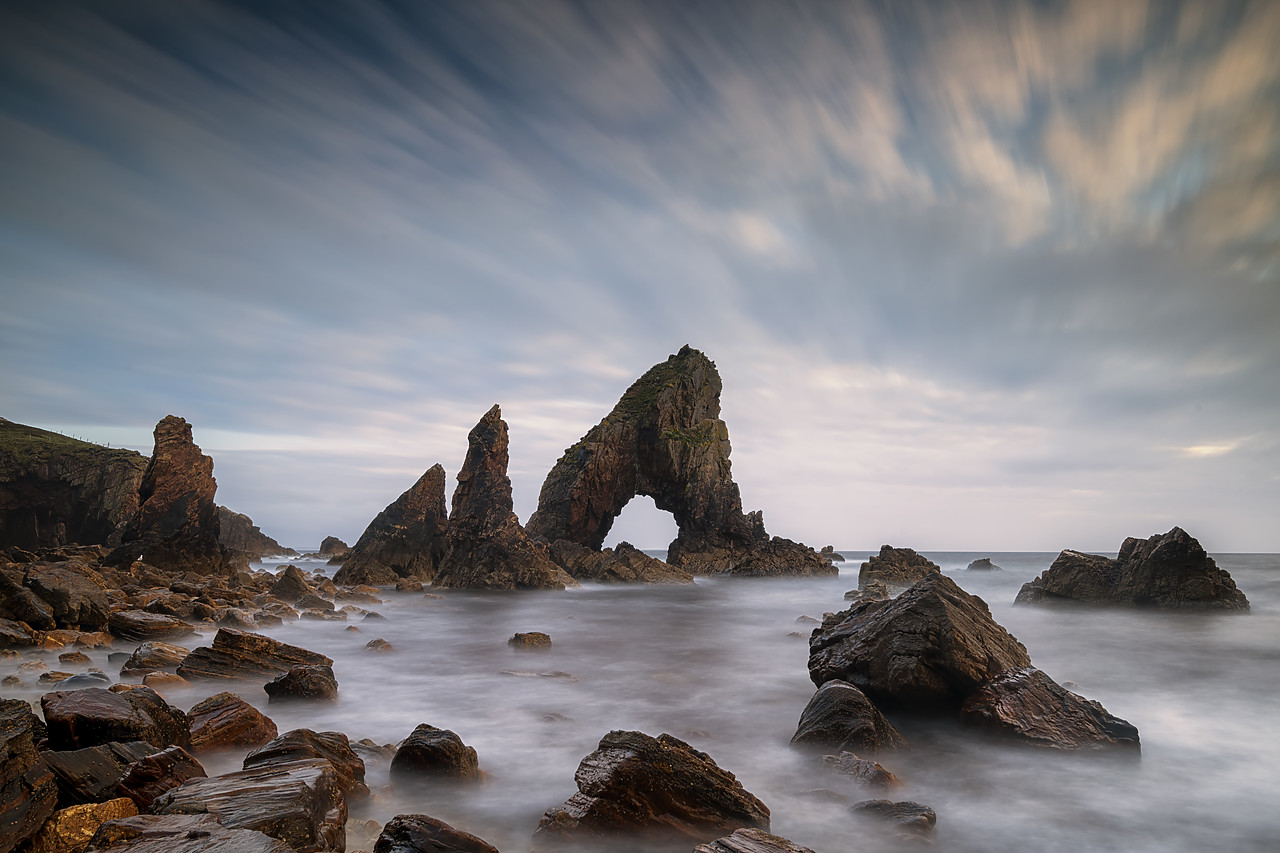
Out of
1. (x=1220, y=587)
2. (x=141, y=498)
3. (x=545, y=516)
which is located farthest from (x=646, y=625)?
(x=545, y=516)

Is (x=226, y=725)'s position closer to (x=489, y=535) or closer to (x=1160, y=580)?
(x=1160, y=580)

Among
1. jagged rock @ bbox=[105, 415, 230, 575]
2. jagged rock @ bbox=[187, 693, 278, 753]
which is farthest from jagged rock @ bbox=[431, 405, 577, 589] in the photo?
jagged rock @ bbox=[187, 693, 278, 753]

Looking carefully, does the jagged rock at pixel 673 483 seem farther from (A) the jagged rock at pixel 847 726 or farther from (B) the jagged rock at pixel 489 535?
(A) the jagged rock at pixel 847 726

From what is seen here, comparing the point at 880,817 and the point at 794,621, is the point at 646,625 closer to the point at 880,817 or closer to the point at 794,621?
the point at 794,621

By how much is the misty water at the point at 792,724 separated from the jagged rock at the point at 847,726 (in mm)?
258

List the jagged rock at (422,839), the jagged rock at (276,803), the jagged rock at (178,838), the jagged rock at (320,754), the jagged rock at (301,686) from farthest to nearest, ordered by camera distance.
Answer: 1. the jagged rock at (301,686)
2. the jagged rock at (320,754)
3. the jagged rock at (422,839)
4. the jagged rock at (276,803)
5. the jagged rock at (178,838)

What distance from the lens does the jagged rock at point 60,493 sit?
39.5 metres

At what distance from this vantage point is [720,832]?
5000mm

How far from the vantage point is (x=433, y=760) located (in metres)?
6.02

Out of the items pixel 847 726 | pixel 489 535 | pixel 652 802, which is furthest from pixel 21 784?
pixel 489 535

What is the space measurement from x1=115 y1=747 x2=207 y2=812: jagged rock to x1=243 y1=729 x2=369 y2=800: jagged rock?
1.32 feet

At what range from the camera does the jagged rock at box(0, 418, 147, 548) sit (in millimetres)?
39500

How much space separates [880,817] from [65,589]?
14.7 m

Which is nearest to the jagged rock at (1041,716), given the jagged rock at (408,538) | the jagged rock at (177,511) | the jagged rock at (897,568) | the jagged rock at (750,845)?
the jagged rock at (750,845)
